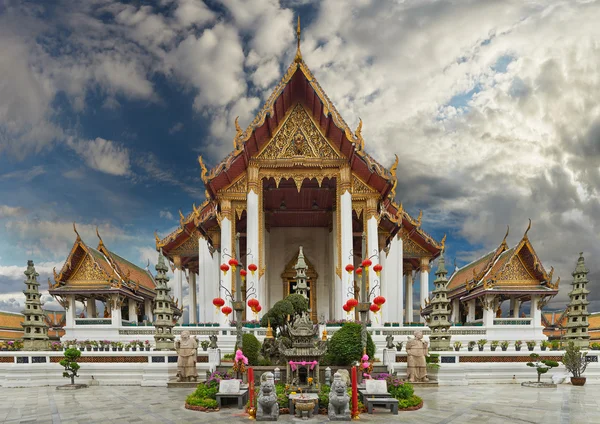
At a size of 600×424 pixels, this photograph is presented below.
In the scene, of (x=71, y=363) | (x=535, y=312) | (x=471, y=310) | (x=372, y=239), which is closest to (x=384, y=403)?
(x=71, y=363)

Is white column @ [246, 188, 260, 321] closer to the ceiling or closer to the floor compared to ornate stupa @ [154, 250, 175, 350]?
closer to the ceiling

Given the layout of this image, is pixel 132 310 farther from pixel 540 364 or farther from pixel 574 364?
pixel 574 364

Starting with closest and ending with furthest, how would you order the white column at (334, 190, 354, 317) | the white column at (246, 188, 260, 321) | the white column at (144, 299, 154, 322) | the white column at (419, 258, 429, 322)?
1. the white column at (246, 188, 260, 321)
2. the white column at (334, 190, 354, 317)
3. the white column at (144, 299, 154, 322)
4. the white column at (419, 258, 429, 322)

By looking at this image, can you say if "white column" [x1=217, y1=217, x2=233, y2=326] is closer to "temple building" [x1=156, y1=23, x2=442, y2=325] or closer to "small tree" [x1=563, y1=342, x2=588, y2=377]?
"temple building" [x1=156, y1=23, x2=442, y2=325]

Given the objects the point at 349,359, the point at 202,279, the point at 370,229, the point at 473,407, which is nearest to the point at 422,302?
the point at 370,229

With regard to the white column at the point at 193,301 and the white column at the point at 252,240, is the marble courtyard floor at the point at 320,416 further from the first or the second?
the white column at the point at 193,301

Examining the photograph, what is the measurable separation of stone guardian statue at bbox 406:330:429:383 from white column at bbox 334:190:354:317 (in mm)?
7114

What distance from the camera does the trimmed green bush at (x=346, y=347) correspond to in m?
13.6

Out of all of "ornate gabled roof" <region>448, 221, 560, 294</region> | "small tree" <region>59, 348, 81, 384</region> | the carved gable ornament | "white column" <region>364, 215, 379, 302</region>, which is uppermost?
the carved gable ornament

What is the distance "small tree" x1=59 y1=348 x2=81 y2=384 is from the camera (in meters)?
14.5

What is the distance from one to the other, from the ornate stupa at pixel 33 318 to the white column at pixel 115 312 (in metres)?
5.76

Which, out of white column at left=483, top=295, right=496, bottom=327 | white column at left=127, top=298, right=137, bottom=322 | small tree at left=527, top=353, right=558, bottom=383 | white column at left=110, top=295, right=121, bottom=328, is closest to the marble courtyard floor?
small tree at left=527, top=353, right=558, bottom=383

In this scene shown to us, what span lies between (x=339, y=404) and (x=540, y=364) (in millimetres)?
9079

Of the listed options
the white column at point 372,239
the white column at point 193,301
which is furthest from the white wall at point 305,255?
the white column at point 372,239
